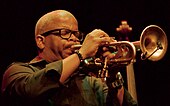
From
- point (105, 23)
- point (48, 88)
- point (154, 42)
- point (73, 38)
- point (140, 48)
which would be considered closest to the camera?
point (48, 88)

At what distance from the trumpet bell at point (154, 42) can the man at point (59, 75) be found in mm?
367

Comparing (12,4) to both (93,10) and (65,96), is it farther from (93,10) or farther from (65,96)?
(65,96)

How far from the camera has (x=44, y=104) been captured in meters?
2.73

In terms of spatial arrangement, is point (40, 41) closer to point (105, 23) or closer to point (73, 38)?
point (73, 38)

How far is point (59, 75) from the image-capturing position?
8.54ft

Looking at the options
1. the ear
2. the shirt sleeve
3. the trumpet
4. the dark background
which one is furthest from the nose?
the dark background

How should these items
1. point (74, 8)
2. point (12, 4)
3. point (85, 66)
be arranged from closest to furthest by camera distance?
point (85, 66)
point (12, 4)
point (74, 8)

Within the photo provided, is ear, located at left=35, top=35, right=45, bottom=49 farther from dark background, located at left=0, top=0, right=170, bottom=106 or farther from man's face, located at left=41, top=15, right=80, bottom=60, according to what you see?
dark background, located at left=0, top=0, right=170, bottom=106

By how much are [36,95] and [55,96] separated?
286 mm

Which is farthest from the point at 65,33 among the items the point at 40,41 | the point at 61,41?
the point at 40,41

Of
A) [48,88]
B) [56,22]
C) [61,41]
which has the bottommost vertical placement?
[48,88]

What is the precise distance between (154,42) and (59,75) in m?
1.01

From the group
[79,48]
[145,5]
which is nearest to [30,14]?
[145,5]

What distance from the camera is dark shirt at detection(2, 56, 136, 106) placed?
2.59m
